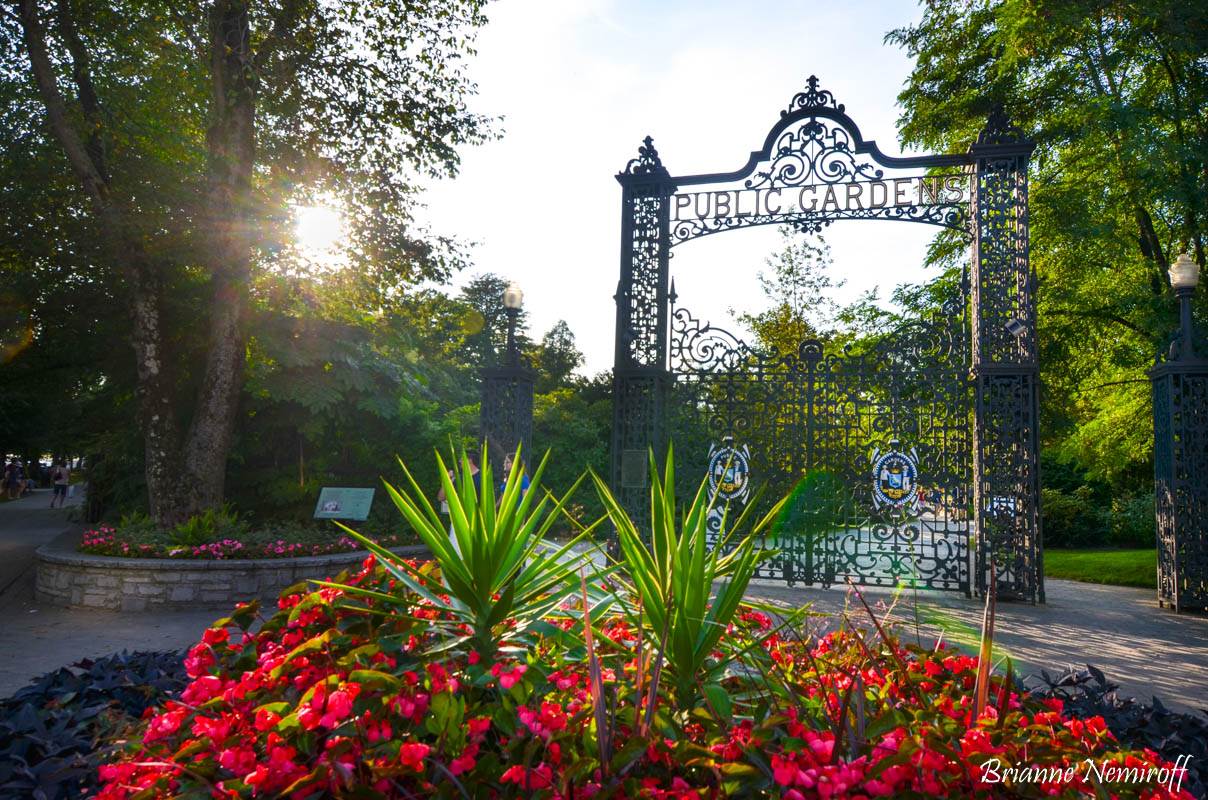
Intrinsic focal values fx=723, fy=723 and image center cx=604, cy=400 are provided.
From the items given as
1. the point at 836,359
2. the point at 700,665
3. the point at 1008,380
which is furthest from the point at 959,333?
the point at 700,665

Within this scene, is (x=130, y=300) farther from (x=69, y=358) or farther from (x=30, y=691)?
(x=30, y=691)

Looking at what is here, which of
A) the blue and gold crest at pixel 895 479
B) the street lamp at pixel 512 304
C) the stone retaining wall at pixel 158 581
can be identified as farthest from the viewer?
the street lamp at pixel 512 304

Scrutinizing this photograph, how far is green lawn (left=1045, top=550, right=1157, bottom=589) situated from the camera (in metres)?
10.8

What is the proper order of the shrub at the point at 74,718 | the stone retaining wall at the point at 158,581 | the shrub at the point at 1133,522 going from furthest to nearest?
the shrub at the point at 1133,522 < the stone retaining wall at the point at 158,581 < the shrub at the point at 74,718

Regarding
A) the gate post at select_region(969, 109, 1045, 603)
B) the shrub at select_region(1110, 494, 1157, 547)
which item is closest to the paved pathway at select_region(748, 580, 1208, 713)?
the gate post at select_region(969, 109, 1045, 603)

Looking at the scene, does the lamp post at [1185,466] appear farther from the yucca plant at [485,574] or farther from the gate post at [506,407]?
the yucca plant at [485,574]

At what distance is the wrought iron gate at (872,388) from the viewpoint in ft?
26.8

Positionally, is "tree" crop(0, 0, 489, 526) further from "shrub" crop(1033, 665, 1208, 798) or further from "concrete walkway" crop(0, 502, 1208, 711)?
"shrub" crop(1033, 665, 1208, 798)

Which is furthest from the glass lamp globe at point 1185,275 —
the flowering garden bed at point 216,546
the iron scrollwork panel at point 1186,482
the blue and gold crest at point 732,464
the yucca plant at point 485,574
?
the flowering garden bed at point 216,546

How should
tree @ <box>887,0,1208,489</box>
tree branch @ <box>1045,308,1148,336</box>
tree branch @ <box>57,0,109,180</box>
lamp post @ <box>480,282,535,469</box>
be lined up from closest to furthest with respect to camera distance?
1. lamp post @ <box>480,282,535,469</box>
2. tree branch @ <box>57,0,109,180</box>
3. tree @ <box>887,0,1208,489</box>
4. tree branch @ <box>1045,308,1148,336</box>

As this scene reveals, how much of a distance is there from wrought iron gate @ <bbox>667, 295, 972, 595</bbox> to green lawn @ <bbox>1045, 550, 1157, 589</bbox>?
394 centimetres

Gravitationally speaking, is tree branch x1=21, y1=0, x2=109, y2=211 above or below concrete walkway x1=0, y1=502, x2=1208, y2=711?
above

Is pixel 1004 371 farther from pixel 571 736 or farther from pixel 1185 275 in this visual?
pixel 571 736

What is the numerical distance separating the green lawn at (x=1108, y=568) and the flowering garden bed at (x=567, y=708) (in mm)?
10584
